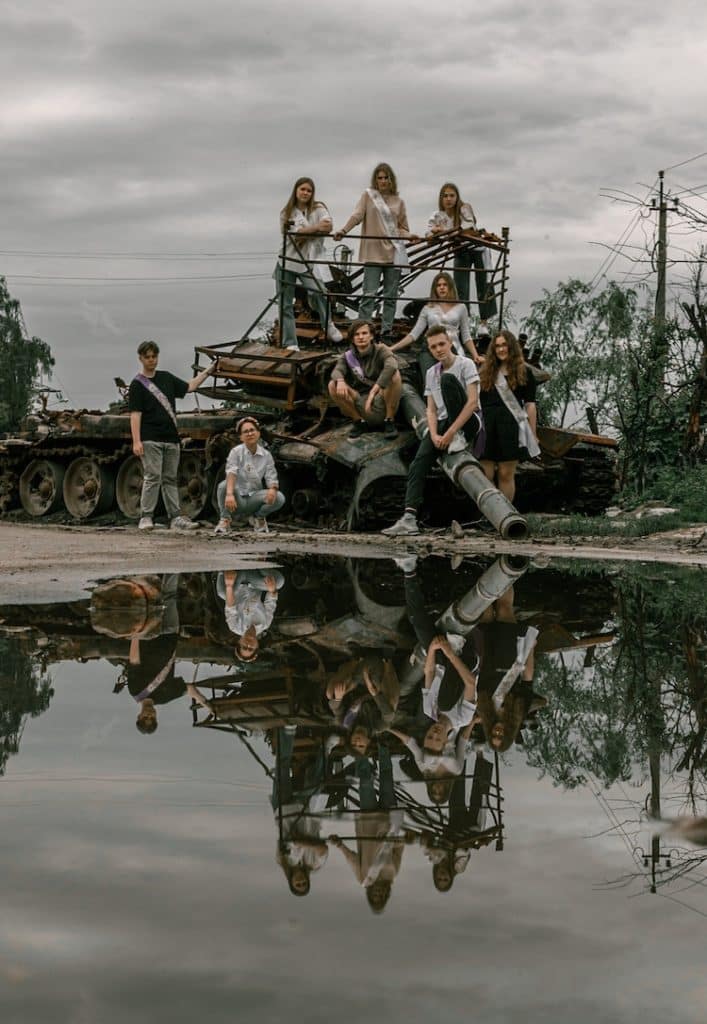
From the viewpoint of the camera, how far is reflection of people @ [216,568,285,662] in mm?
6241

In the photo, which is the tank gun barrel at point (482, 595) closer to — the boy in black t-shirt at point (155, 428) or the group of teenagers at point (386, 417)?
the group of teenagers at point (386, 417)

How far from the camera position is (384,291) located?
17.2 m

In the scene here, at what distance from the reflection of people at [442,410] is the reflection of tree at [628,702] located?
672cm

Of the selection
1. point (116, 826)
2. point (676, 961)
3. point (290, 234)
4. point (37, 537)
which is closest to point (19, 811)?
point (116, 826)

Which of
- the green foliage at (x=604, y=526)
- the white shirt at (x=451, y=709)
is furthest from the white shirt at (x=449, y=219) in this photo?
the white shirt at (x=451, y=709)

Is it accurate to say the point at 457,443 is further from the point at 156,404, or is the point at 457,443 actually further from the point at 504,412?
the point at 156,404

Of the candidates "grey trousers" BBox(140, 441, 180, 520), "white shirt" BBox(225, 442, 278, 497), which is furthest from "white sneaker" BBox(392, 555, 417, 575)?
"grey trousers" BBox(140, 441, 180, 520)

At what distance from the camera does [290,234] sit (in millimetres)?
16453

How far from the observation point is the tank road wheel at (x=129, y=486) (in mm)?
20438

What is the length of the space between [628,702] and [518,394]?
33.6 ft

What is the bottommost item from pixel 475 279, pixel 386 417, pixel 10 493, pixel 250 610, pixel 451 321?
pixel 10 493

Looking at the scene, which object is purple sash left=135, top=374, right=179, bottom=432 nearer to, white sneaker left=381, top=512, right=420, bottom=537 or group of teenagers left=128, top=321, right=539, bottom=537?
group of teenagers left=128, top=321, right=539, bottom=537

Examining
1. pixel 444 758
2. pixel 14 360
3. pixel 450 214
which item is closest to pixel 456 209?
pixel 450 214

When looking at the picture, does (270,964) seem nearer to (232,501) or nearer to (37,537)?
(232,501)
